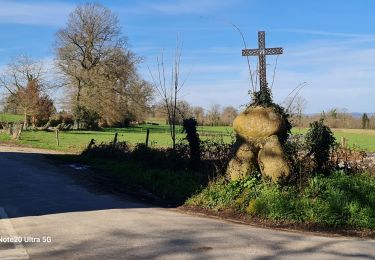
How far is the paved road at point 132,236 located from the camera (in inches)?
276

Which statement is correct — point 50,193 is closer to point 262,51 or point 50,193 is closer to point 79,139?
point 262,51

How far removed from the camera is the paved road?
7020mm

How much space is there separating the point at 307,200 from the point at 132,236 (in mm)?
4014

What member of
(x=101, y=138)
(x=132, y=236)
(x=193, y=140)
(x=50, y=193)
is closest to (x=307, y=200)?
(x=132, y=236)

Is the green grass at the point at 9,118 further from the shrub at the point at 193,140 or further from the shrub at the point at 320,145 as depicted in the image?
the shrub at the point at 320,145

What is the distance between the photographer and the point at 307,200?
10117mm

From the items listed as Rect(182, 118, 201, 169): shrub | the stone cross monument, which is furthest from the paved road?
Rect(182, 118, 201, 169): shrub

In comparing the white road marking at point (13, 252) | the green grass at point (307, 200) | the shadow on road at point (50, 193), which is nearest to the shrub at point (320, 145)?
the green grass at point (307, 200)

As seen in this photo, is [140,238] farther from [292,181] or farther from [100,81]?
[100,81]

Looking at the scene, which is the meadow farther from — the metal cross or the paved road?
the paved road

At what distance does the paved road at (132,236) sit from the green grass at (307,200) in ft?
3.21

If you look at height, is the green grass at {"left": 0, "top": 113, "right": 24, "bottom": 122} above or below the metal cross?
below

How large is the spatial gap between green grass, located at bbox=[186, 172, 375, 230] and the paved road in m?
0.98

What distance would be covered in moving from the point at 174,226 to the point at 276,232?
74.1 inches
